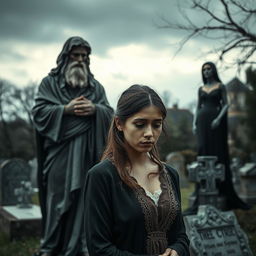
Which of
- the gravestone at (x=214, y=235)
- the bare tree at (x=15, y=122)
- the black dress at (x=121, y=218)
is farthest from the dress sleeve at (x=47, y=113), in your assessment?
the bare tree at (x=15, y=122)

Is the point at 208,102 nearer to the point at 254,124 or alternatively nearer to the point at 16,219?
the point at 16,219

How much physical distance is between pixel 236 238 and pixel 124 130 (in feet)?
12.8

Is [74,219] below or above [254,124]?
below

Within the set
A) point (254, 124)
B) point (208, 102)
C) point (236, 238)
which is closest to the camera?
point (236, 238)

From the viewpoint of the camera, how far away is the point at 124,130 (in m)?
2.07

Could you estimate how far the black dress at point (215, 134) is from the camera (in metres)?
8.80

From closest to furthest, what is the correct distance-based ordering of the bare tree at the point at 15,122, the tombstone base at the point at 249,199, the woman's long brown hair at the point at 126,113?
the woman's long brown hair at the point at 126,113, the tombstone base at the point at 249,199, the bare tree at the point at 15,122

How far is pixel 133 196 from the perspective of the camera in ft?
6.56

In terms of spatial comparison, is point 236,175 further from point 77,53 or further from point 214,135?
point 77,53

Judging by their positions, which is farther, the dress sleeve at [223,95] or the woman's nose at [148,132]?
the dress sleeve at [223,95]

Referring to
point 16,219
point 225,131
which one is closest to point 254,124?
point 225,131

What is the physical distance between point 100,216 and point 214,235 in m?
3.77

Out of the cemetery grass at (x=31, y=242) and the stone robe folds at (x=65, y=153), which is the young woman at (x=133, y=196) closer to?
the stone robe folds at (x=65, y=153)

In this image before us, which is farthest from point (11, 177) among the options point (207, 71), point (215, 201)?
point (215, 201)
